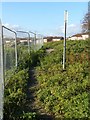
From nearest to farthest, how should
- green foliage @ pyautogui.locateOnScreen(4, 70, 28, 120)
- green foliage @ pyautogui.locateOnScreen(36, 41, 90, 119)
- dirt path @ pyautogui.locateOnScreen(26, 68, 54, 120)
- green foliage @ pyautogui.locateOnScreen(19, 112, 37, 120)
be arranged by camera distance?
green foliage @ pyautogui.locateOnScreen(19, 112, 37, 120), green foliage @ pyautogui.locateOnScreen(4, 70, 28, 120), green foliage @ pyautogui.locateOnScreen(36, 41, 90, 119), dirt path @ pyautogui.locateOnScreen(26, 68, 54, 120)

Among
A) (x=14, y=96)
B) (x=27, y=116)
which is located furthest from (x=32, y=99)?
(x=27, y=116)

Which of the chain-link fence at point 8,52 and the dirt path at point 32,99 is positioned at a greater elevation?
the chain-link fence at point 8,52

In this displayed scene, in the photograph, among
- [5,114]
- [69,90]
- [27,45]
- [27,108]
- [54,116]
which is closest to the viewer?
[5,114]

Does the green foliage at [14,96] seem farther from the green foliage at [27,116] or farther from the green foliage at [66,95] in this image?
the green foliage at [66,95]

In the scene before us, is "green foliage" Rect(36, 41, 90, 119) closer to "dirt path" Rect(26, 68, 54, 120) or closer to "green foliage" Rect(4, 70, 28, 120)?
"dirt path" Rect(26, 68, 54, 120)

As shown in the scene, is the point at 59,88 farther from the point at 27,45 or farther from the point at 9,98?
the point at 27,45

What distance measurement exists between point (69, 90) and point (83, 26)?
158 ft

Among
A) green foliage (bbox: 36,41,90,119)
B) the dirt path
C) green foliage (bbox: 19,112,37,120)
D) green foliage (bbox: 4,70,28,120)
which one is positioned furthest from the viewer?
the dirt path

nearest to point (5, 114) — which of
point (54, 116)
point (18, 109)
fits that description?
point (18, 109)

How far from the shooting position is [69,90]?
8141 millimetres

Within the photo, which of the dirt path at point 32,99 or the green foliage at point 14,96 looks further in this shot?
the dirt path at point 32,99

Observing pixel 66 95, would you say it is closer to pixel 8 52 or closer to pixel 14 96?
pixel 14 96

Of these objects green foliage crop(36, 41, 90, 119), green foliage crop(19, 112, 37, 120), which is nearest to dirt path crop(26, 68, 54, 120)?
green foliage crop(36, 41, 90, 119)

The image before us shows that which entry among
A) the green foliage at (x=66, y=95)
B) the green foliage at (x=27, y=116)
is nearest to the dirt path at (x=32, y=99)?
the green foliage at (x=66, y=95)
